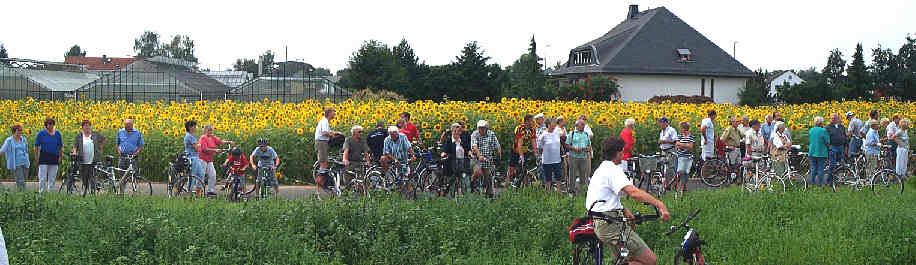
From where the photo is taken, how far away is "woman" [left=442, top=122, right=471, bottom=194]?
14.2 meters

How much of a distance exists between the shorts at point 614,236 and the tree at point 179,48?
4924 inches

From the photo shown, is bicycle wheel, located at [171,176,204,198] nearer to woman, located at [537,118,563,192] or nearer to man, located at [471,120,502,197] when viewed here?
man, located at [471,120,502,197]

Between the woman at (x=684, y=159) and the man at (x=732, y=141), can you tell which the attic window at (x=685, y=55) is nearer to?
the man at (x=732, y=141)

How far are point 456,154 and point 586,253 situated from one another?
6.25m

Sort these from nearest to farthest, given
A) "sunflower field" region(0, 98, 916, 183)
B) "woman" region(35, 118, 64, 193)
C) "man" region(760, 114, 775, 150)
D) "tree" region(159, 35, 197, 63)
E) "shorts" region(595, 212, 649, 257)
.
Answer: "shorts" region(595, 212, 649, 257)
"woman" region(35, 118, 64, 193)
"man" region(760, 114, 775, 150)
"sunflower field" region(0, 98, 916, 183)
"tree" region(159, 35, 197, 63)

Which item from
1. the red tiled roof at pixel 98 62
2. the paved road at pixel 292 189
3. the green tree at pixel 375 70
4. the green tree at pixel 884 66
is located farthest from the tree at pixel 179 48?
the paved road at pixel 292 189

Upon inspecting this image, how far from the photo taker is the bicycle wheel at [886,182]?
587 inches

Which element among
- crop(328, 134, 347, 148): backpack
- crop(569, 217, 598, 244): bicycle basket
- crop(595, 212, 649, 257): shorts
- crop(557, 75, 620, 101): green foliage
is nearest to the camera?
crop(595, 212, 649, 257): shorts

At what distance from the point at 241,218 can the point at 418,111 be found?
8796 mm

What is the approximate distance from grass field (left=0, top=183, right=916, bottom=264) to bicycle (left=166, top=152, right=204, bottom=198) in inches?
69.8

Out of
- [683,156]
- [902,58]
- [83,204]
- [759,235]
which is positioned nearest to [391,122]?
[683,156]

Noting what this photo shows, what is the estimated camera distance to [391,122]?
19000 millimetres

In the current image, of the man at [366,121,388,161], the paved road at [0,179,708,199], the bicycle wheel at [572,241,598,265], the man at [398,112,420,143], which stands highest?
the man at [398,112,420,143]

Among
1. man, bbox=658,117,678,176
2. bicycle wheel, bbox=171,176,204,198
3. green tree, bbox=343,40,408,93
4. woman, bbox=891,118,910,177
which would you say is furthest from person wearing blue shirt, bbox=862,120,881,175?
green tree, bbox=343,40,408,93
